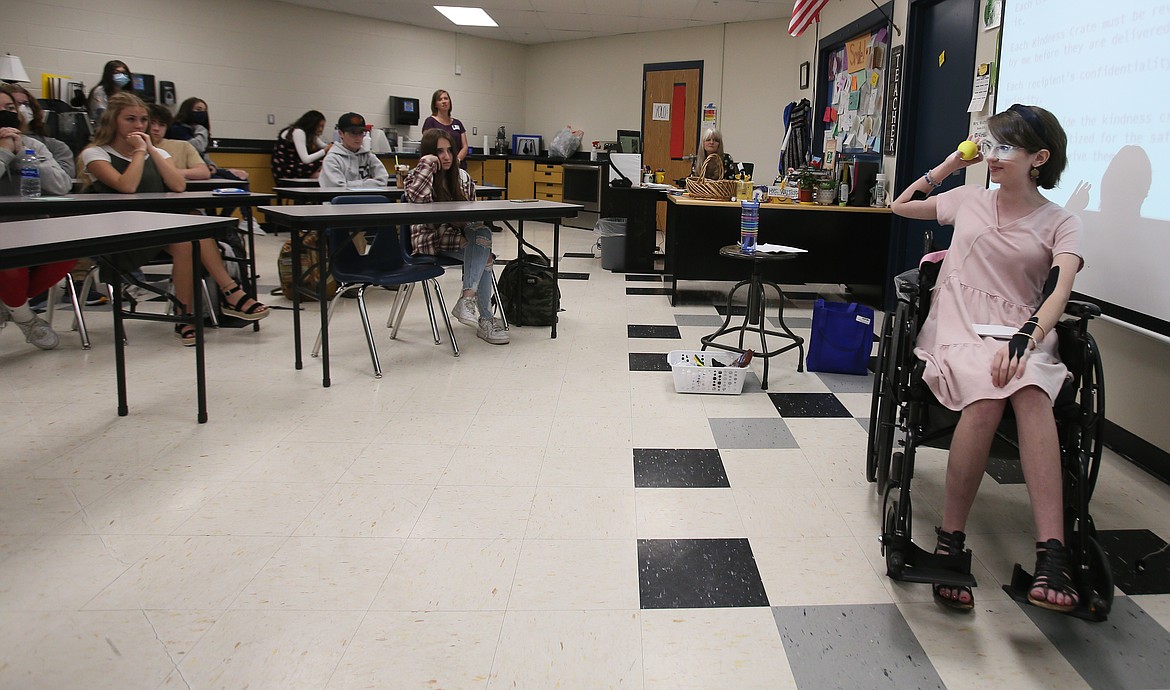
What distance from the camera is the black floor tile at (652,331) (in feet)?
14.2

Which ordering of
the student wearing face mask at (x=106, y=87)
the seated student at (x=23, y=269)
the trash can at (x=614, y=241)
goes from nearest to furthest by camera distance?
the seated student at (x=23, y=269)
the student wearing face mask at (x=106, y=87)
the trash can at (x=614, y=241)

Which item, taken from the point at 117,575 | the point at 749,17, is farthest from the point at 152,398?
the point at 749,17

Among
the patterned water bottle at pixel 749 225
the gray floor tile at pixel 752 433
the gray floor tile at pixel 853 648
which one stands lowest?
the gray floor tile at pixel 853 648

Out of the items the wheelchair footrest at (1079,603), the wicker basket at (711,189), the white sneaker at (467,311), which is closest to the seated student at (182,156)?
the white sneaker at (467,311)

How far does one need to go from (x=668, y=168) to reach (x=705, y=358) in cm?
676

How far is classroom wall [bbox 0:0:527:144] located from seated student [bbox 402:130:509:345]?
519 centimetres

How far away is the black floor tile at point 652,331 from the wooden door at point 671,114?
5518 mm

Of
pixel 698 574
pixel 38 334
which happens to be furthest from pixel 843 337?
pixel 38 334

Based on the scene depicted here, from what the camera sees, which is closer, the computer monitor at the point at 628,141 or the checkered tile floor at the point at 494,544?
the checkered tile floor at the point at 494,544

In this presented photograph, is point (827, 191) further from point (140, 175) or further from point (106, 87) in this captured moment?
point (106, 87)

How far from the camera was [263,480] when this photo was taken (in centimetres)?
236

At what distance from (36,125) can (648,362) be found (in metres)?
3.91

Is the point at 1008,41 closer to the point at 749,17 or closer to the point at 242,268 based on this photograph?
the point at 242,268

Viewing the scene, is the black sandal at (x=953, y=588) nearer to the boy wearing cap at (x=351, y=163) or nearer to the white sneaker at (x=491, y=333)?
the white sneaker at (x=491, y=333)
